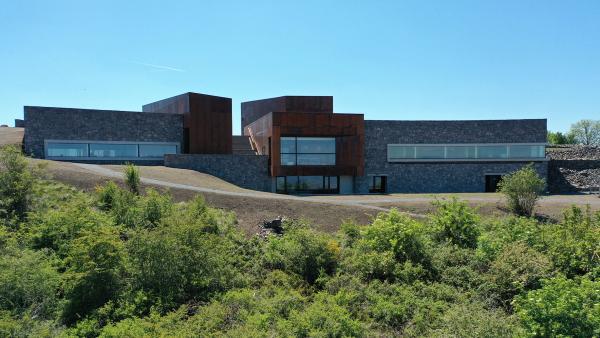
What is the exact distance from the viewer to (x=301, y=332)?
866 centimetres

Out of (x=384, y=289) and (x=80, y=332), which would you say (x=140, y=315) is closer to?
(x=80, y=332)

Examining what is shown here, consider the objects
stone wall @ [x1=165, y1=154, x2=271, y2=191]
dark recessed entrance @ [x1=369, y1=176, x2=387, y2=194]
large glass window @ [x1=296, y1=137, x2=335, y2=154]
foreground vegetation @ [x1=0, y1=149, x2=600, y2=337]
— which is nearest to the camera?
foreground vegetation @ [x1=0, y1=149, x2=600, y2=337]

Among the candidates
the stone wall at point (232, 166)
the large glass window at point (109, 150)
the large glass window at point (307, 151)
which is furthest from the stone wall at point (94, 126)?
the large glass window at point (307, 151)

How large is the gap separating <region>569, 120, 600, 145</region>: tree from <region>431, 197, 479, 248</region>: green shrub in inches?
3342

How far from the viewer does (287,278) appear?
475 inches

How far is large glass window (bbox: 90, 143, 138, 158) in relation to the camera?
31.5 meters

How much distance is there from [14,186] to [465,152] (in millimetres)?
34561

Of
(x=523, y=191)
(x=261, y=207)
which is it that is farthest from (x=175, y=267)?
(x=523, y=191)

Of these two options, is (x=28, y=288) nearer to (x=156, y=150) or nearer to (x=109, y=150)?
(x=109, y=150)

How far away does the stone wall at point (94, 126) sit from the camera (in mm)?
29547

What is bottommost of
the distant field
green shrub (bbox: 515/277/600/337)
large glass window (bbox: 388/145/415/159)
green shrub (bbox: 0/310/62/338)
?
green shrub (bbox: 0/310/62/338)

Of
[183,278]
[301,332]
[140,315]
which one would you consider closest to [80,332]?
[140,315]

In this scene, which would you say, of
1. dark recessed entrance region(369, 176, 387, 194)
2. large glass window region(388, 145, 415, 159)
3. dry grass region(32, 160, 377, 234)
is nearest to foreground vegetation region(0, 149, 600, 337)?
dry grass region(32, 160, 377, 234)

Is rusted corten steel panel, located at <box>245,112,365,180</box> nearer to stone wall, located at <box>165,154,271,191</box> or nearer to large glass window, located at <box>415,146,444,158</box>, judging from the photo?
stone wall, located at <box>165,154,271,191</box>
